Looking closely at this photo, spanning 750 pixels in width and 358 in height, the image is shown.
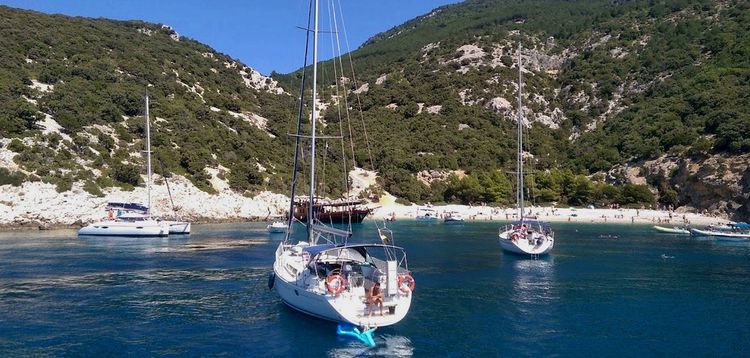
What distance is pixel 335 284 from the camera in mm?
20281

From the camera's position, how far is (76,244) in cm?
4744

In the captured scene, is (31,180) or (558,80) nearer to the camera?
(31,180)

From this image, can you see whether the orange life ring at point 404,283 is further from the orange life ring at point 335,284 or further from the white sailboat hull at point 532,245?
the white sailboat hull at point 532,245

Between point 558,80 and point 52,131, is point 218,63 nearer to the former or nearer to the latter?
point 52,131

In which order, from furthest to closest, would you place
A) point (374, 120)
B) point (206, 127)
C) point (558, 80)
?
point (558, 80)
point (374, 120)
point (206, 127)

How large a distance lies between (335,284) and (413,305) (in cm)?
673

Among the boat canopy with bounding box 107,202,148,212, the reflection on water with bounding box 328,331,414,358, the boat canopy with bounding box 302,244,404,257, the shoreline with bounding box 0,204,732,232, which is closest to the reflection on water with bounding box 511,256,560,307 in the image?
the boat canopy with bounding box 302,244,404,257

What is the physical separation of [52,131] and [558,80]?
378 feet

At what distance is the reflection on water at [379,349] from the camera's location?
725 inches

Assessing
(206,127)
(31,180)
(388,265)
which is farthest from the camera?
(206,127)

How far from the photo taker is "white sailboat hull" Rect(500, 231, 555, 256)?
4372cm

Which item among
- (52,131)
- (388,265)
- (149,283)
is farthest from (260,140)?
(388,265)

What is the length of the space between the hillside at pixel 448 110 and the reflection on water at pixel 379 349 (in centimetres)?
5506

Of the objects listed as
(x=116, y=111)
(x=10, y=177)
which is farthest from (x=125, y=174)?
(x=116, y=111)
